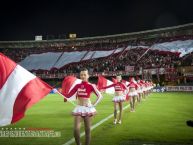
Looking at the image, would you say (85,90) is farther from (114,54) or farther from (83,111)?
(114,54)

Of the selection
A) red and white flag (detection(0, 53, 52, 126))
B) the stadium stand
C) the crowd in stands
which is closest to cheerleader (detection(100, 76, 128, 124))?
red and white flag (detection(0, 53, 52, 126))

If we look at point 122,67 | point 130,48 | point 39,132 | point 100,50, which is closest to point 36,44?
point 100,50

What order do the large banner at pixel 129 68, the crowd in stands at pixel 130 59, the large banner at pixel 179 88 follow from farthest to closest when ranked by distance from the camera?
the crowd in stands at pixel 130 59 < the large banner at pixel 129 68 < the large banner at pixel 179 88

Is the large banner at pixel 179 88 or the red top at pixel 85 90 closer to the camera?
the red top at pixel 85 90

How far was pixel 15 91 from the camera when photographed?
8141 millimetres

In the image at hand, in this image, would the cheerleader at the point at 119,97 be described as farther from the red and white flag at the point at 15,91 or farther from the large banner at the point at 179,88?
the large banner at the point at 179,88

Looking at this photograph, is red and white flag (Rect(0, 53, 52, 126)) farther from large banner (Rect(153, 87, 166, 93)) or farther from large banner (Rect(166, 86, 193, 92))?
large banner (Rect(153, 87, 166, 93))

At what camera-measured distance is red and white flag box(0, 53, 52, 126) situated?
7.90m

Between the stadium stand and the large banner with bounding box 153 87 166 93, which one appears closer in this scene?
the large banner with bounding box 153 87 166 93

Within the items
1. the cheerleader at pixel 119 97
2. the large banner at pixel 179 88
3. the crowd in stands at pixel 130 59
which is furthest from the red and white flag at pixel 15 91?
the crowd in stands at pixel 130 59

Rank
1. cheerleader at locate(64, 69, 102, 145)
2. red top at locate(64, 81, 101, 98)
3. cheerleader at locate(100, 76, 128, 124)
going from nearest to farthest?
cheerleader at locate(64, 69, 102, 145) < red top at locate(64, 81, 101, 98) < cheerleader at locate(100, 76, 128, 124)

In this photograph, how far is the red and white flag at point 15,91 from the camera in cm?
790

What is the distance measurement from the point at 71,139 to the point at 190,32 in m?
60.2

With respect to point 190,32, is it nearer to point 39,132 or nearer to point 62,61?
point 62,61
